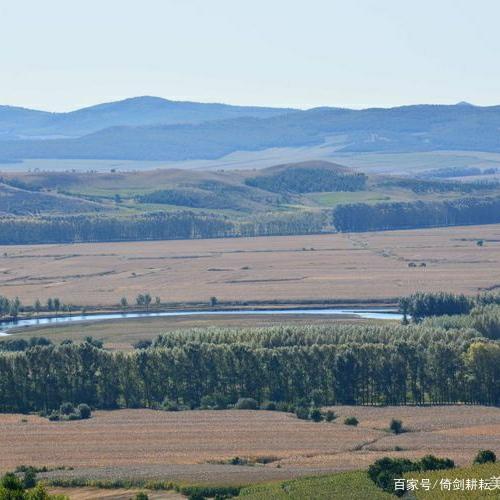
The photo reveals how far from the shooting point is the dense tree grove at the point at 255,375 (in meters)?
83.7

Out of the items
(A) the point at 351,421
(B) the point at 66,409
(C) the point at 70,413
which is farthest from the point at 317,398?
(B) the point at 66,409

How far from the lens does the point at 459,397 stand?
83.7 meters

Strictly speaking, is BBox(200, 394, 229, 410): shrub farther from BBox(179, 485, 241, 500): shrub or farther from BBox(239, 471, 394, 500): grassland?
BBox(179, 485, 241, 500): shrub

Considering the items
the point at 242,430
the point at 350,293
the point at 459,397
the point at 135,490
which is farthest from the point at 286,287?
the point at 135,490

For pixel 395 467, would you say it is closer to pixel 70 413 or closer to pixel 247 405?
pixel 247 405

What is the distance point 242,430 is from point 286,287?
237ft

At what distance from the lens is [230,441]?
7106 centimetres

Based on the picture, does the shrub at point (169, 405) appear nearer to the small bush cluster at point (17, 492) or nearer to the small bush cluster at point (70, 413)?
the small bush cluster at point (70, 413)

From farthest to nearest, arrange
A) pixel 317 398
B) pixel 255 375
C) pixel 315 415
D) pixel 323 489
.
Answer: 1. pixel 255 375
2. pixel 317 398
3. pixel 315 415
4. pixel 323 489

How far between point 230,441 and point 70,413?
1321 centimetres

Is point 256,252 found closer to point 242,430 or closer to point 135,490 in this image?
point 242,430

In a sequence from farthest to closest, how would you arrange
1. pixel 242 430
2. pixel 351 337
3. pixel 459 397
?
pixel 351 337 → pixel 459 397 → pixel 242 430

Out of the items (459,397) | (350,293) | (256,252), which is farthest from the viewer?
(256,252)

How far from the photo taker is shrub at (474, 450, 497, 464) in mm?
62344
